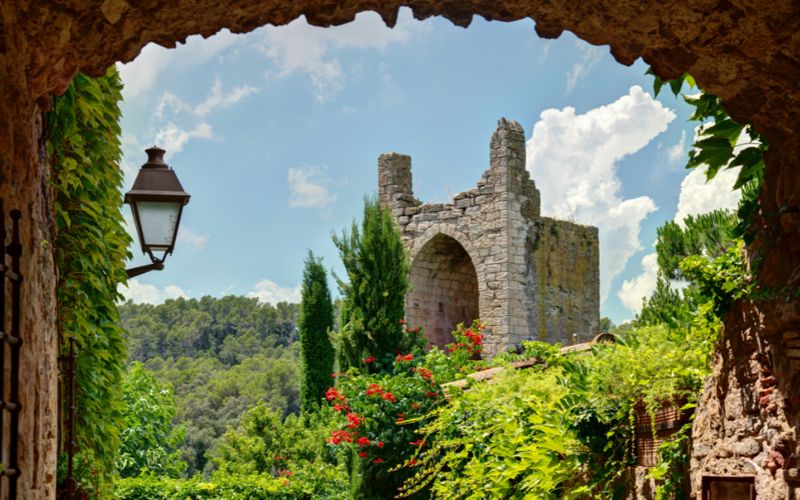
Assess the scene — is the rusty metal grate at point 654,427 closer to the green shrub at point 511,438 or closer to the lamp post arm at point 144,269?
the green shrub at point 511,438

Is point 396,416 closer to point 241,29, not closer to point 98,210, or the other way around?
point 98,210

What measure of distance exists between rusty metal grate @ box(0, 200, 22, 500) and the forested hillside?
22.5 m

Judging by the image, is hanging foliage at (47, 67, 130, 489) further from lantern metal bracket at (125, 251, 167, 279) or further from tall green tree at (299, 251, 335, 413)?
tall green tree at (299, 251, 335, 413)

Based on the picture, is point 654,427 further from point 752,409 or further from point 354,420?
point 354,420

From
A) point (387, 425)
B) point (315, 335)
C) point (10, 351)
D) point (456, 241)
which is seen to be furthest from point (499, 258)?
point (10, 351)

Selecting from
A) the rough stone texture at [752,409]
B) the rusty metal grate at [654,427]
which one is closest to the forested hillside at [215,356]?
the rusty metal grate at [654,427]

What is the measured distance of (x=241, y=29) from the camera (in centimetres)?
361

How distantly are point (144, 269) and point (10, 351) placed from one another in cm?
235

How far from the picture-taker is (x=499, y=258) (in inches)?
711

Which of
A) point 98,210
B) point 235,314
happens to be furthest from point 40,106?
point 235,314

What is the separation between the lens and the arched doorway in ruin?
19188mm

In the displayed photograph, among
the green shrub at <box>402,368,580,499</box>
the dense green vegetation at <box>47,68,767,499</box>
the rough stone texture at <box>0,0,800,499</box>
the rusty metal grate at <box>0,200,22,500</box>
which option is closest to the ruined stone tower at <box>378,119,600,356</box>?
the dense green vegetation at <box>47,68,767,499</box>

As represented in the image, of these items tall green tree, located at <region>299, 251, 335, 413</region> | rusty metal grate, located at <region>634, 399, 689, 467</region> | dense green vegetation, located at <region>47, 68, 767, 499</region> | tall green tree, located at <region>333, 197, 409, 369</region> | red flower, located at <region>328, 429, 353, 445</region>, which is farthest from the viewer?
tall green tree, located at <region>299, 251, 335, 413</region>

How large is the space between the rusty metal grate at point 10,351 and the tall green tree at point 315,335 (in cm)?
1730
